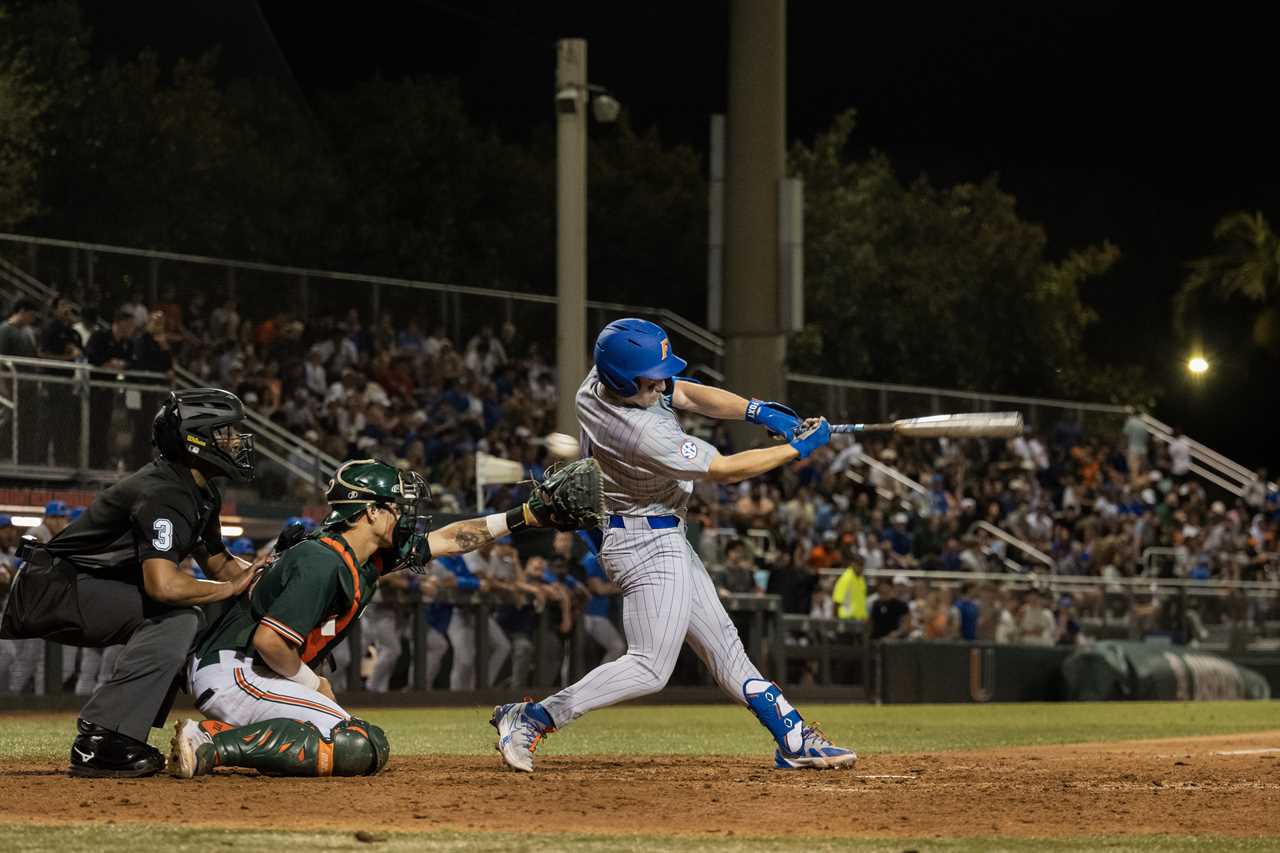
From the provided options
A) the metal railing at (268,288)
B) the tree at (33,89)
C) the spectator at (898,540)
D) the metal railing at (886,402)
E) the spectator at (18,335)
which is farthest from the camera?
the tree at (33,89)

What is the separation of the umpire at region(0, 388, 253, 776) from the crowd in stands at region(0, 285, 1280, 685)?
31.2 feet

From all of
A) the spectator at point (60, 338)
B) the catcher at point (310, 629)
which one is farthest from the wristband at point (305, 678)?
the spectator at point (60, 338)

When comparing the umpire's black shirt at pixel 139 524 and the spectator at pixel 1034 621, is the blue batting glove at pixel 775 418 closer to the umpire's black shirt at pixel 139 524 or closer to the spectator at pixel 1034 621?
the umpire's black shirt at pixel 139 524

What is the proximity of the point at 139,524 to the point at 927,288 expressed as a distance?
39331 mm

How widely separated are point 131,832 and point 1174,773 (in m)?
4.98

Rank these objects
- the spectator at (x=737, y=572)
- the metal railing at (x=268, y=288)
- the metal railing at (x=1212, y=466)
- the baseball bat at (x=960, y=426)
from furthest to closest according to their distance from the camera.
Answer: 1. the metal railing at (x=1212, y=466)
2. the metal railing at (x=268, y=288)
3. the spectator at (x=737, y=572)
4. the baseball bat at (x=960, y=426)

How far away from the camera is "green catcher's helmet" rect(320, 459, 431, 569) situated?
7.62 meters

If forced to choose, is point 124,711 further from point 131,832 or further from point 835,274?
point 835,274

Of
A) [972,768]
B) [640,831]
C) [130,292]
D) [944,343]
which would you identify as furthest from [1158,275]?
[640,831]

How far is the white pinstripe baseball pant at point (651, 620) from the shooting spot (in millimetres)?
7871

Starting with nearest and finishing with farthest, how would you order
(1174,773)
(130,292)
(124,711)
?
(124,711) → (1174,773) → (130,292)

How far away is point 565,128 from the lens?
1720cm

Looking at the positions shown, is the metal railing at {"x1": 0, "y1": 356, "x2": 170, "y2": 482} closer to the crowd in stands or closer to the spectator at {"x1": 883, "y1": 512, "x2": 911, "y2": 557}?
the crowd in stands

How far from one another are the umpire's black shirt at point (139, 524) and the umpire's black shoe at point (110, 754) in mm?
621
